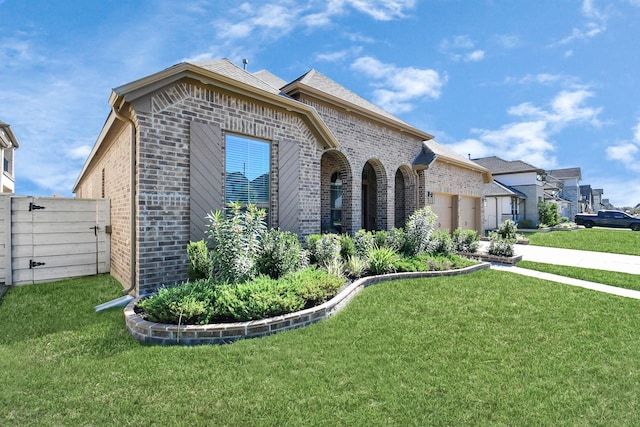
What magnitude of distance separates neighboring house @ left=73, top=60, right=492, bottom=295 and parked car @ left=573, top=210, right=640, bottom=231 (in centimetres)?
2810

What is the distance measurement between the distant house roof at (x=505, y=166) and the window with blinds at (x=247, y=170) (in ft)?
98.4

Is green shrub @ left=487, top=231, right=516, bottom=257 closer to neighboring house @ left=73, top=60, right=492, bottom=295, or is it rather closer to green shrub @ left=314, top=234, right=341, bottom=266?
neighboring house @ left=73, top=60, right=492, bottom=295

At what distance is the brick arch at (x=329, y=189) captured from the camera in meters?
10.6

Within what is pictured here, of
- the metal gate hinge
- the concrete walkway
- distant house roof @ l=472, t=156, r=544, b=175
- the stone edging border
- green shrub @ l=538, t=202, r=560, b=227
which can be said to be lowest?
the concrete walkway

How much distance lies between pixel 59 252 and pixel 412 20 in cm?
1187

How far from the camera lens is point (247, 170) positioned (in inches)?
271

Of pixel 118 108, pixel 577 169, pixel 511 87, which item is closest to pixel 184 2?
pixel 118 108

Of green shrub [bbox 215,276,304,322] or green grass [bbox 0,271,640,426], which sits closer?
green grass [bbox 0,271,640,426]

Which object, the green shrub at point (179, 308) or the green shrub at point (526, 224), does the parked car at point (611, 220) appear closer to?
the green shrub at point (526, 224)

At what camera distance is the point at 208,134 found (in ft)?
20.0

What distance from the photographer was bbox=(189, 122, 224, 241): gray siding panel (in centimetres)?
592

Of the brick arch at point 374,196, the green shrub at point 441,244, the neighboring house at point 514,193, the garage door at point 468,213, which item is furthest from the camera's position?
the neighboring house at point 514,193

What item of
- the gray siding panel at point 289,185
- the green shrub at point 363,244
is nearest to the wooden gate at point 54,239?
the gray siding panel at point 289,185

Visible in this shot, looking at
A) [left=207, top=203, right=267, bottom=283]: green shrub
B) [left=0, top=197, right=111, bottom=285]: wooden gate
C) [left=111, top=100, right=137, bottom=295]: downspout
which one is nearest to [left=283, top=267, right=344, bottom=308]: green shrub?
[left=207, top=203, right=267, bottom=283]: green shrub
